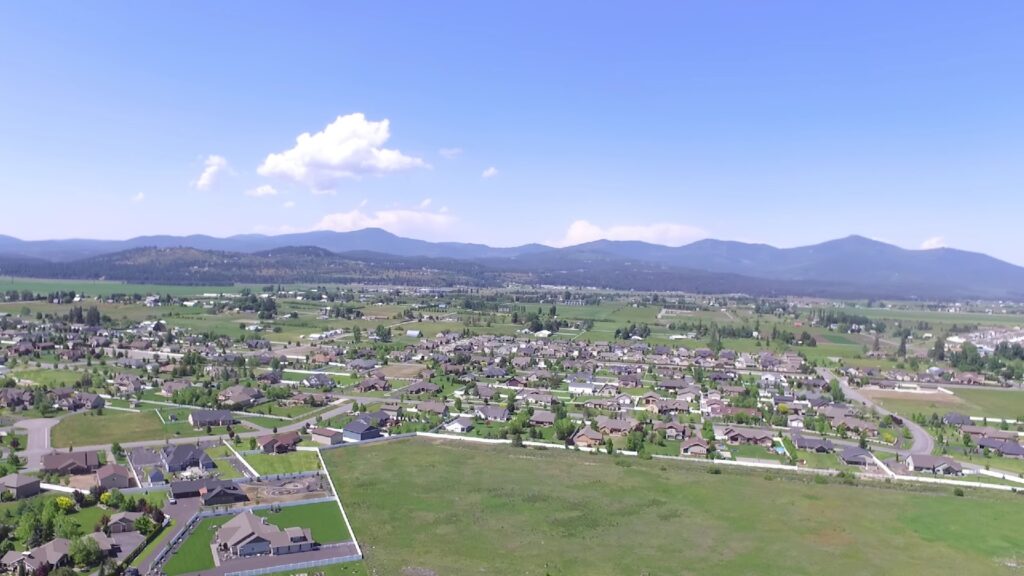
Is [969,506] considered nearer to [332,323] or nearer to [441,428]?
[441,428]

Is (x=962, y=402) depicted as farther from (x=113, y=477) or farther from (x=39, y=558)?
(x=39, y=558)

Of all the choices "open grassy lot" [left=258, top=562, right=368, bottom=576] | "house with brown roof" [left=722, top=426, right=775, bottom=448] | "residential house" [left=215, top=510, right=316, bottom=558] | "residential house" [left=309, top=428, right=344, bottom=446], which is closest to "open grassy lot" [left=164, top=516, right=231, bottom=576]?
"residential house" [left=215, top=510, right=316, bottom=558]

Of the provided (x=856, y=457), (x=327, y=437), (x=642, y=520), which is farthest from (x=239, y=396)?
(x=856, y=457)

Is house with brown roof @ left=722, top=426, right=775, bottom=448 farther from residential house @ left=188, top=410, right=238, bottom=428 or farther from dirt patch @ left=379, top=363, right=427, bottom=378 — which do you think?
residential house @ left=188, top=410, right=238, bottom=428

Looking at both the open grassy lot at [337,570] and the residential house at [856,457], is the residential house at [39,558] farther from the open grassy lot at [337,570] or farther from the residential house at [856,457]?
the residential house at [856,457]

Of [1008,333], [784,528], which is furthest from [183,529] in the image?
[1008,333]

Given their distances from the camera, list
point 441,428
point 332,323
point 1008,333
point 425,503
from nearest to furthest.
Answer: point 425,503 < point 441,428 < point 332,323 < point 1008,333

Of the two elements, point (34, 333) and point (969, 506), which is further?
point (34, 333)
